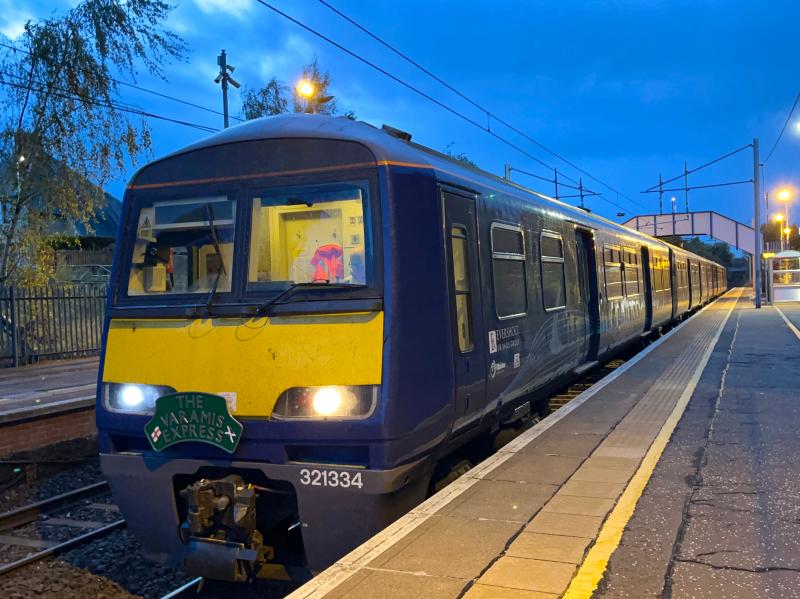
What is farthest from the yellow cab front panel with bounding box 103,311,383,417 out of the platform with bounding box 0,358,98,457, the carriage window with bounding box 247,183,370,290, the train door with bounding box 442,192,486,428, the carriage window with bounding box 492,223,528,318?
the platform with bounding box 0,358,98,457

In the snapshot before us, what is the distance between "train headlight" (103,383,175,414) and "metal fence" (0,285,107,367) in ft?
38.6

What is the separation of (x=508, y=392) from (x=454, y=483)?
1201mm

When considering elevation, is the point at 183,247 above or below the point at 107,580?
above

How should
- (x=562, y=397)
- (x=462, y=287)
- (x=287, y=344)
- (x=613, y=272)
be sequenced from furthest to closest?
(x=613, y=272) → (x=562, y=397) → (x=462, y=287) → (x=287, y=344)

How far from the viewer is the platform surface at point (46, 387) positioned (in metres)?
9.52

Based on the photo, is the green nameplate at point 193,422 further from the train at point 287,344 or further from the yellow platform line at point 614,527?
the yellow platform line at point 614,527

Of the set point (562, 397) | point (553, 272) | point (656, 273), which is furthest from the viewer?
point (656, 273)

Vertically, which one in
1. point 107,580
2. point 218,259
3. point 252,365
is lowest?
point 107,580

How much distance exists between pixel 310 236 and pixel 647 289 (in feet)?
43.4

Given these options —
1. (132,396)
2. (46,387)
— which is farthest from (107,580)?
(46,387)

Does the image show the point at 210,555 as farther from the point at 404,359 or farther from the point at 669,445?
the point at 669,445

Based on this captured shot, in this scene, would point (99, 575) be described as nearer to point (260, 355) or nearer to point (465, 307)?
point (260, 355)

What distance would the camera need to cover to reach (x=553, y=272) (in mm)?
8109

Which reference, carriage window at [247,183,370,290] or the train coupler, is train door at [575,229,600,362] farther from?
the train coupler
